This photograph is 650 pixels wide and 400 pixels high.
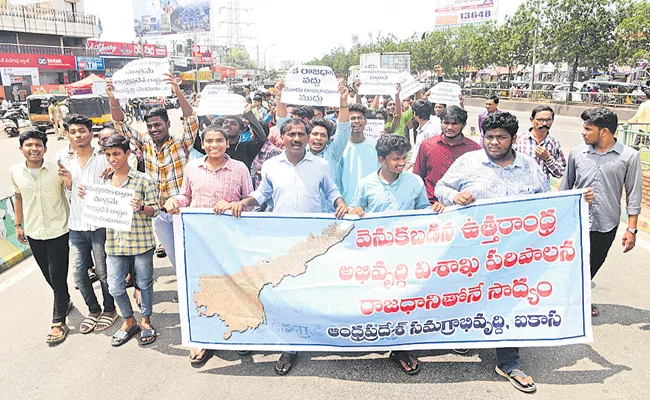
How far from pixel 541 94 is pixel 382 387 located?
29.4 metres

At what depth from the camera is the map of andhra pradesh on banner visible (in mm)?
3350

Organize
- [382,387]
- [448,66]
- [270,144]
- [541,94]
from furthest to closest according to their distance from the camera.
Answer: [448,66] → [541,94] → [270,144] → [382,387]

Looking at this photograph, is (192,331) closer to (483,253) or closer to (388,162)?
(388,162)

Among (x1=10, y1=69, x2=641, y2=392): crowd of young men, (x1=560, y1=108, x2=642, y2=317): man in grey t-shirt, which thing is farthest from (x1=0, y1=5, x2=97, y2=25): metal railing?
(x1=560, y1=108, x2=642, y2=317): man in grey t-shirt

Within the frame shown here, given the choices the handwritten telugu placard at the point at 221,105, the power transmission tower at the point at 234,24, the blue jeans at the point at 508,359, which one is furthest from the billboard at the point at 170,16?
the blue jeans at the point at 508,359

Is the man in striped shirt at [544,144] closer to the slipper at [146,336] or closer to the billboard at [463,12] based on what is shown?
the slipper at [146,336]

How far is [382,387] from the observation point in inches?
129

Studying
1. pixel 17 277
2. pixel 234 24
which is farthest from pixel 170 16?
pixel 17 277

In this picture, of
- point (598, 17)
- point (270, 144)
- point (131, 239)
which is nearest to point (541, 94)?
point (598, 17)

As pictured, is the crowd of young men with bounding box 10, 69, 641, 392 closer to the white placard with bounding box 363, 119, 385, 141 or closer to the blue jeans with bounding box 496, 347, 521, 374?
the blue jeans with bounding box 496, 347, 521, 374

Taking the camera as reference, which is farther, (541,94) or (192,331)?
(541,94)

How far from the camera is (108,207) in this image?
147 inches

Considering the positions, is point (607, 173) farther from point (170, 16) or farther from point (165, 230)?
point (170, 16)

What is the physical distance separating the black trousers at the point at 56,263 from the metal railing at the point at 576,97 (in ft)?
79.0
